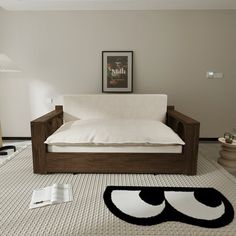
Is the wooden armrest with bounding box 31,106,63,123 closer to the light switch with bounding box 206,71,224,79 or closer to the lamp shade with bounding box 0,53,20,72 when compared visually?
the lamp shade with bounding box 0,53,20,72

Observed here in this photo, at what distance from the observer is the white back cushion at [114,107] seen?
2.69 m

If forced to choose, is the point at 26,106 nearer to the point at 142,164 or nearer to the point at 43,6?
the point at 43,6

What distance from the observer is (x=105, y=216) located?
1.51 metres

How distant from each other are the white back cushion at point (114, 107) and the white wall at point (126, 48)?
73 centimetres

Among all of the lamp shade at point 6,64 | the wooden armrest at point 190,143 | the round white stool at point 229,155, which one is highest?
the lamp shade at point 6,64

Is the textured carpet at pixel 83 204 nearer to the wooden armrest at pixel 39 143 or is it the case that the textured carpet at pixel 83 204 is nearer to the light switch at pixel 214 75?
the wooden armrest at pixel 39 143

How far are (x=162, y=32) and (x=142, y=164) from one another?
213 cm

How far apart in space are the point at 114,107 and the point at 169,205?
1.41 m

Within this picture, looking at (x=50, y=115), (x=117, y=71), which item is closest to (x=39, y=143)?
(x=50, y=115)

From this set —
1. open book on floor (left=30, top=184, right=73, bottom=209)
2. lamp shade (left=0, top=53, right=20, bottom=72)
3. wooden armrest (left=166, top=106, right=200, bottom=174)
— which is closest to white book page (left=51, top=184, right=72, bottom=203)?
open book on floor (left=30, top=184, right=73, bottom=209)

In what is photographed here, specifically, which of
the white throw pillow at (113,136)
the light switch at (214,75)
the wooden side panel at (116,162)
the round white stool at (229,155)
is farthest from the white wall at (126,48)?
the wooden side panel at (116,162)

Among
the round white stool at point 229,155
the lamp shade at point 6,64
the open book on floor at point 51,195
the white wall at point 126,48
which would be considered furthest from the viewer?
the white wall at point 126,48

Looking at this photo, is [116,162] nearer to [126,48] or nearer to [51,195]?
[51,195]

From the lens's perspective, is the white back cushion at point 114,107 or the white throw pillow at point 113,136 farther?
the white back cushion at point 114,107
